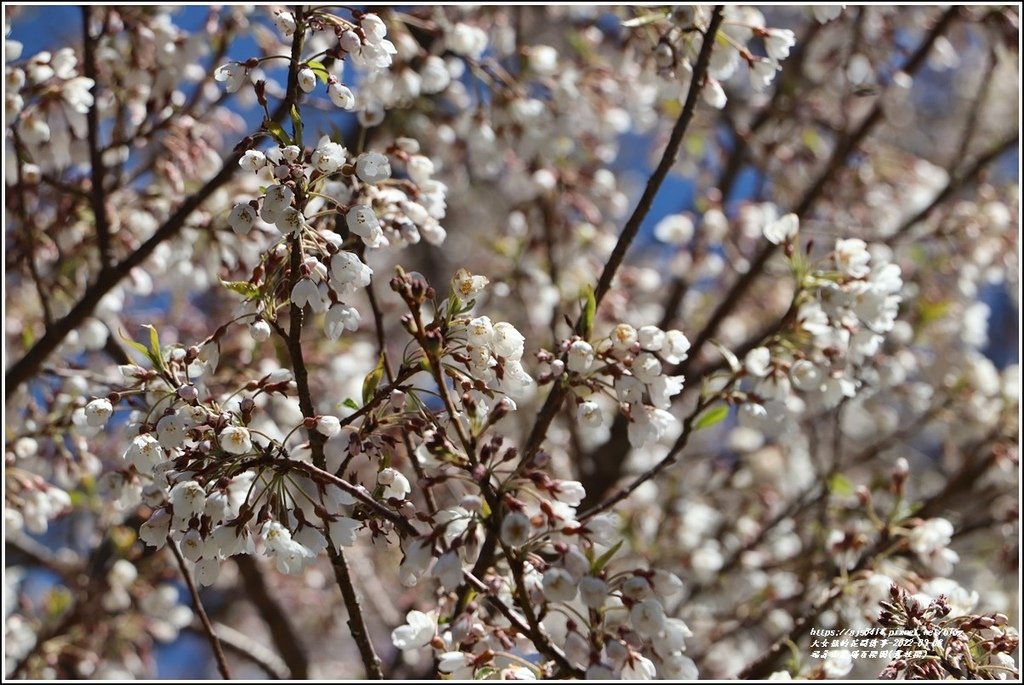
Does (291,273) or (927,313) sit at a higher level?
(927,313)

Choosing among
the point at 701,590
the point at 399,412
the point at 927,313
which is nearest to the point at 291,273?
the point at 399,412

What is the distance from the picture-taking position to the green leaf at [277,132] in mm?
1588

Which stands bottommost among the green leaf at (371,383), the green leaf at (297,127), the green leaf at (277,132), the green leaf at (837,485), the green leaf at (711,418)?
the green leaf at (371,383)

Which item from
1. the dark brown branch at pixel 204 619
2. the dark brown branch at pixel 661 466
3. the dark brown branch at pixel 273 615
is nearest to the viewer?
the dark brown branch at pixel 661 466

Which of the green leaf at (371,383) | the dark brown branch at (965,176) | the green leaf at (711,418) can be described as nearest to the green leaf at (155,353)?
the green leaf at (371,383)

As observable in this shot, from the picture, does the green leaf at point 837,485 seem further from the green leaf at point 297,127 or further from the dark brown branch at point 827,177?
the green leaf at point 297,127

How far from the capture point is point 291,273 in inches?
64.1

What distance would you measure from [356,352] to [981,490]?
2635mm

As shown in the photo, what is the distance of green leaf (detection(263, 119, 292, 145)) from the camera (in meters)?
1.59

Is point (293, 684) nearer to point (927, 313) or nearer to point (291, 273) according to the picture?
point (291, 273)

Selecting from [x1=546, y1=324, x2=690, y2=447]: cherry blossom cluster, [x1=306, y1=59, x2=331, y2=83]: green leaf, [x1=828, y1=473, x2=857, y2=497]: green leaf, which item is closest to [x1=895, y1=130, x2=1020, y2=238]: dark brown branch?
[x1=828, y1=473, x2=857, y2=497]: green leaf

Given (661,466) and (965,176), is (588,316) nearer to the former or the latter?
(661,466)

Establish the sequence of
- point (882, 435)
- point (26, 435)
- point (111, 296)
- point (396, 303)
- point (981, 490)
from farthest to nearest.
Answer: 1. point (882, 435)
2. point (396, 303)
3. point (981, 490)
4. point (111, 296)
5. point (26, 435)

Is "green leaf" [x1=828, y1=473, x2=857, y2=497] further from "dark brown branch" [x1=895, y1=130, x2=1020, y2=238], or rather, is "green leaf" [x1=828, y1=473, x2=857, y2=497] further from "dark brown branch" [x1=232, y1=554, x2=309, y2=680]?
"dark brown branch" [x1=232, y1=554, x2=309, y2=680]
